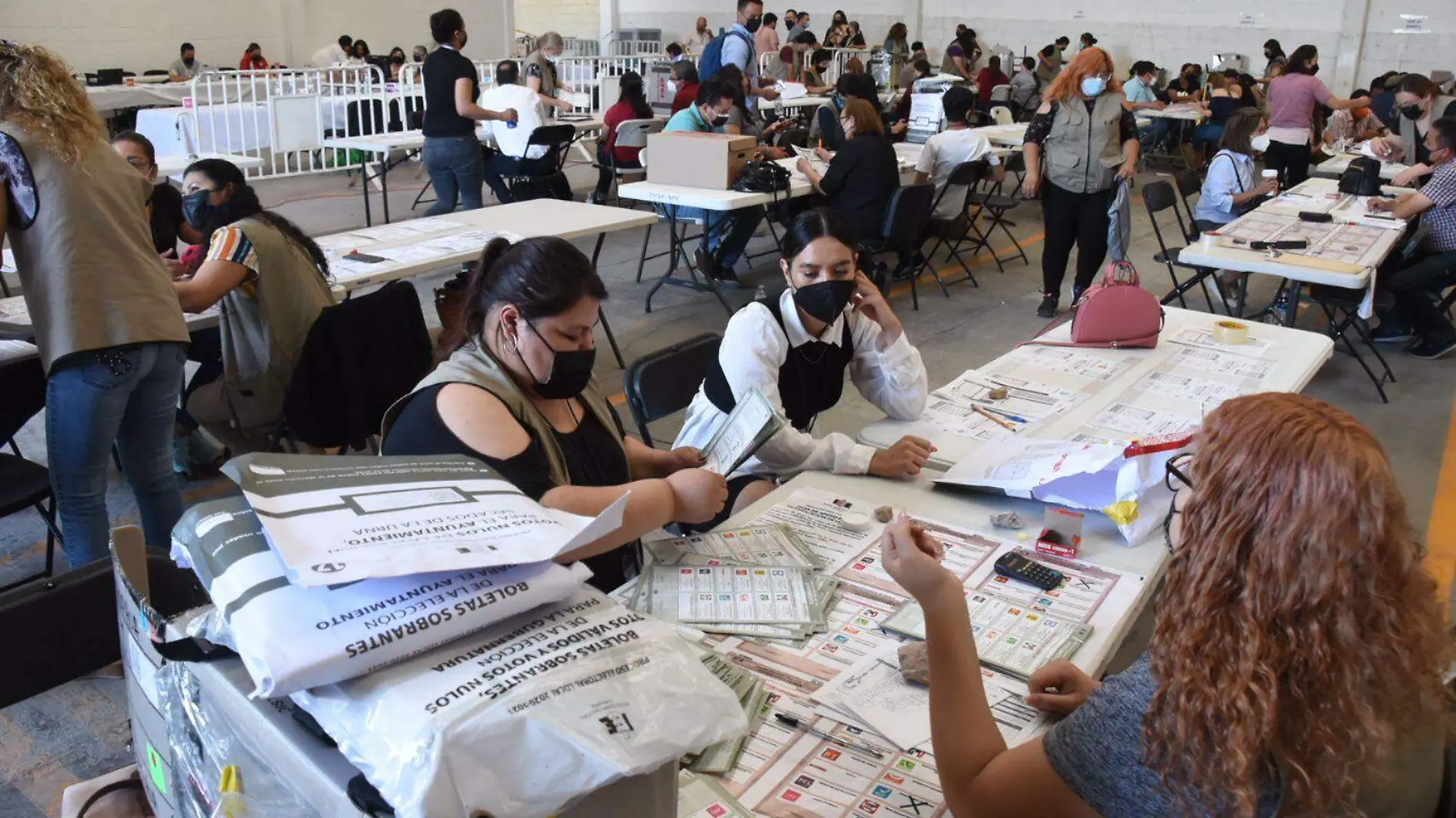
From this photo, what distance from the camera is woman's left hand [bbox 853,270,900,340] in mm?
3021

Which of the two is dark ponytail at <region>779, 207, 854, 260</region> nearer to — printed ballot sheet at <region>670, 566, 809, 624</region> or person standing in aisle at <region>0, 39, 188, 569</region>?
printed ballot sheet at <region>670, 566, 809, 624</region>

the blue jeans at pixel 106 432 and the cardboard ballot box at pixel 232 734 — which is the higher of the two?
the cardboard ballot box at pixel 232 734

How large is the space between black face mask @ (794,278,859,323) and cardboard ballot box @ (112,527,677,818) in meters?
1.98

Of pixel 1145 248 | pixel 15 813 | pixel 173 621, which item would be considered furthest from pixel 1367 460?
pixel 1145 248

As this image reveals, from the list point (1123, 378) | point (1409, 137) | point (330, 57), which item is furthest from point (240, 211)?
point (330, 57)

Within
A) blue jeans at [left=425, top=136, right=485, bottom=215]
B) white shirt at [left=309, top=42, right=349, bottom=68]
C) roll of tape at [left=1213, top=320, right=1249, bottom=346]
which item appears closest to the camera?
roll of tape at [left=1213, top=320, right=1249, bottom=346]

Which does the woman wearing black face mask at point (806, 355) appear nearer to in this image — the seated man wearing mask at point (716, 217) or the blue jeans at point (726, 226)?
the seated man wearing mask at point (716, 217)

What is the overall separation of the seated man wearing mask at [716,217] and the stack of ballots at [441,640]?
206 inches

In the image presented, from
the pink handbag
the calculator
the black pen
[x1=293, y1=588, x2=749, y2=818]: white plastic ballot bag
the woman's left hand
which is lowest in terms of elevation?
the black pen

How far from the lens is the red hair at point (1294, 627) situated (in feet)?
3.73

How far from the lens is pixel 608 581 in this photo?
223 cm

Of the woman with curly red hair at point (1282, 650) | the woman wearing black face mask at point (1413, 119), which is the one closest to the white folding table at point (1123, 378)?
the woman with curly red hair at point (1282, 650)

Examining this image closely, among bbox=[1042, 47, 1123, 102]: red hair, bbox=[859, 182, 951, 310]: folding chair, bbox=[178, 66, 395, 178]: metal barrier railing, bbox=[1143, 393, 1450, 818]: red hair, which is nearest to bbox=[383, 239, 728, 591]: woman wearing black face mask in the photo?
bbox=[1143, 393, 1450, 818]: red hair

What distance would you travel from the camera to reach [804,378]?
9.86 ft
